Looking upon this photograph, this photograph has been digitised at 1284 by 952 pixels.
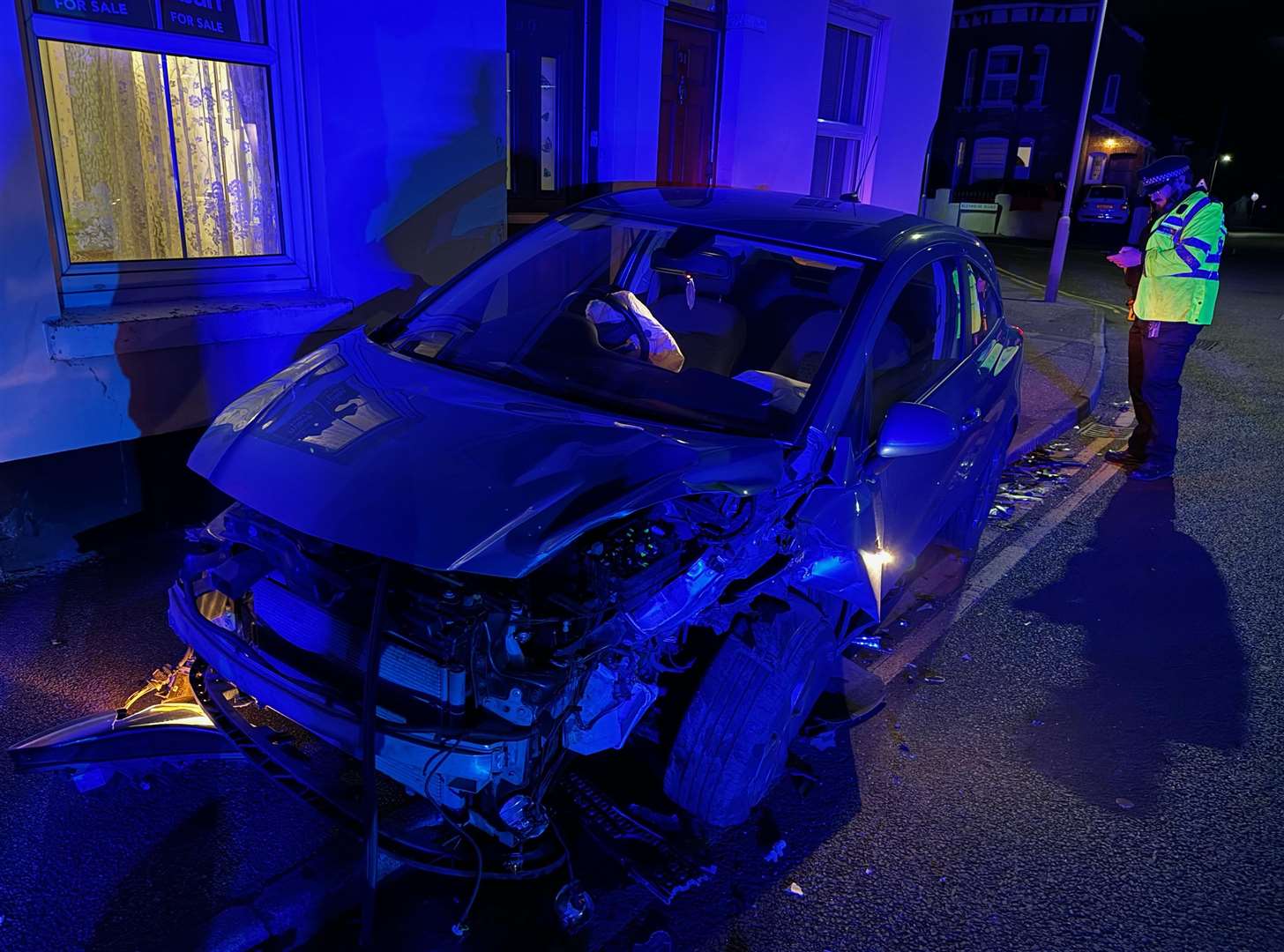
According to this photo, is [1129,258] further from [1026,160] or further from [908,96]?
[1026,160]

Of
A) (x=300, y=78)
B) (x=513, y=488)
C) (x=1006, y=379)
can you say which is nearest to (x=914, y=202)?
(x=1006, y=379)

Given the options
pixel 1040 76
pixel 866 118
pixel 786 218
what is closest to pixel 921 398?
pixel 786 218

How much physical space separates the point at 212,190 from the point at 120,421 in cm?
145

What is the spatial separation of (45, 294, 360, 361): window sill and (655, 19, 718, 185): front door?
4024 millimetres

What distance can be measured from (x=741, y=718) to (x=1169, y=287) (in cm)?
568

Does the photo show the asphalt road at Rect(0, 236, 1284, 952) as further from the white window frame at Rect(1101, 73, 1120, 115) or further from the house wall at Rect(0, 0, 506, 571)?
the white window frame at Rect(1101, 73, 1120, 115)

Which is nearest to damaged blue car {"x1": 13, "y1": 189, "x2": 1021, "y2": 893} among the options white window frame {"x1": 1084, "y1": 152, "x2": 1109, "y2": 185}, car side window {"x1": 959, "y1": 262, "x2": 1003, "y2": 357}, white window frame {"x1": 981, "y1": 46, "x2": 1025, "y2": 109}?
car side window {"x1": 959, "y1": 262, "x2": 1003, "y2": 357}

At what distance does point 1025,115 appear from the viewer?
38938 millimetres

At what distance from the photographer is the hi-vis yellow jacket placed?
6719 millimetres

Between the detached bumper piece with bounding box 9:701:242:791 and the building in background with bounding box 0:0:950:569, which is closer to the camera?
the detached bumper piece with bounding box 9:701:242:791

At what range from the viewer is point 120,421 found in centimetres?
470

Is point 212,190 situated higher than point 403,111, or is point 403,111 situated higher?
point 403,111

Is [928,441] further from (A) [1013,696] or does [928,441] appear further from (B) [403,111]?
(B) [403,111]

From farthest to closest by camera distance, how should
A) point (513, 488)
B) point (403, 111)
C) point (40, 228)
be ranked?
1. point (403, 111)
2. point (40, 228)
3. point (513, 488)
